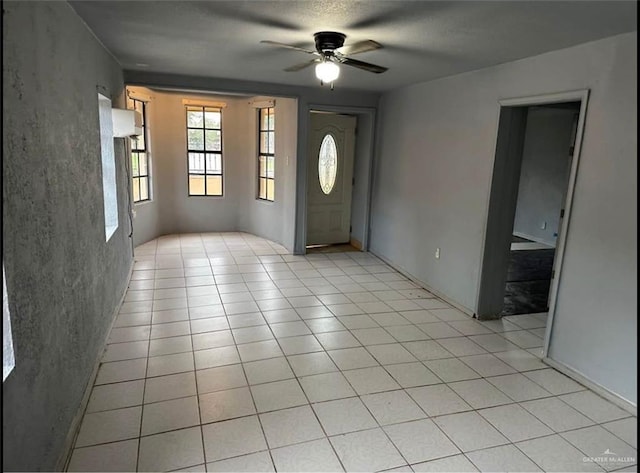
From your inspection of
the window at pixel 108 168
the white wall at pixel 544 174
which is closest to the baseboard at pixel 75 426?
the window at pixel 108 168

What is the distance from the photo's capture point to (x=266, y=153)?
646 centimetres

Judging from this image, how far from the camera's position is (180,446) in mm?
2025

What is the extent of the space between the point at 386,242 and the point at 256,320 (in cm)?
248

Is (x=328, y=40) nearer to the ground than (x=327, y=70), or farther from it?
farther from it

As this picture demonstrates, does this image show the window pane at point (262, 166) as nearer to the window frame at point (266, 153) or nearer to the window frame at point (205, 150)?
the window frame at point (266, 153)

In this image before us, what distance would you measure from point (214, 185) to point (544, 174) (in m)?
5.50

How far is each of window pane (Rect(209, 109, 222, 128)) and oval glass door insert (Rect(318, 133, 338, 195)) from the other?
190 cm

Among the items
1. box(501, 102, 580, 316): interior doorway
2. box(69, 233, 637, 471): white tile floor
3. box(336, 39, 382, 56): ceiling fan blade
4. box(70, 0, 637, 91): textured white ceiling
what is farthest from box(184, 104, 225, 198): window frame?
box(501, 102, 580, 316): interior doorway

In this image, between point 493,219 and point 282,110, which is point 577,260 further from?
point 282,110

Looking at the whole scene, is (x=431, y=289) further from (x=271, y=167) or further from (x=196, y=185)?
(x=196, y=185)

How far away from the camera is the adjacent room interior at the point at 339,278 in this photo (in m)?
1.81

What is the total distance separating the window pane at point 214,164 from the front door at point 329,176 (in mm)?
1745

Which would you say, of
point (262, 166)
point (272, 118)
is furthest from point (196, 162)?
point (272, 118)

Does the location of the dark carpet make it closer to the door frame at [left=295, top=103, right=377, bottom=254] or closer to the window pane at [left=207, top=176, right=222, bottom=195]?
the door frame at [left=295, top=103, right=377, bottom=254]
